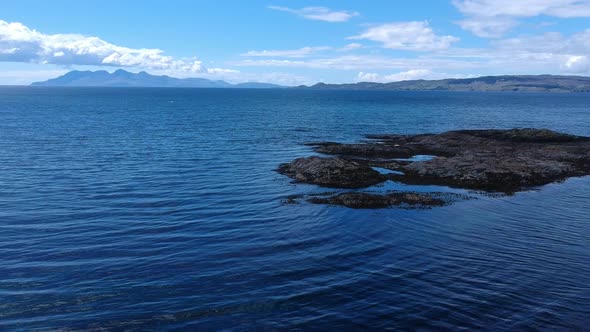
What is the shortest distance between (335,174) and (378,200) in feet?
26.3

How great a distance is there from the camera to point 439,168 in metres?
42.9

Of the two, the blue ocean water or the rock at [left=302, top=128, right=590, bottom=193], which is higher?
the rock at [left=302, top=128, right=590, bottom=193]

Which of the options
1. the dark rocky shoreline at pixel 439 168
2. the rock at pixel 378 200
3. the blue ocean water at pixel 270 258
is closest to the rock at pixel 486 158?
the dark rocky shoreline at pixel 439 168

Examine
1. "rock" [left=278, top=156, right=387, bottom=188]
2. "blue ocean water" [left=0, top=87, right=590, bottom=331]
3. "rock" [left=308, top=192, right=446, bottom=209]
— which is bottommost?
"blue ocean water" [left=0, top=87, right=590, bottom=331]

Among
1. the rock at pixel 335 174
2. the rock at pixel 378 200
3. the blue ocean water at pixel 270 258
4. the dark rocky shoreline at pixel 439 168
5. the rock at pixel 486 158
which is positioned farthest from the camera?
the rock at pixel 486 158

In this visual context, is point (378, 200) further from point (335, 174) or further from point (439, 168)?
point (439, 168)

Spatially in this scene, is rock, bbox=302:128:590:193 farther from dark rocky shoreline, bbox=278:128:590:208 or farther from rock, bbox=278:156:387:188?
rock, bbox=278:156:387:188

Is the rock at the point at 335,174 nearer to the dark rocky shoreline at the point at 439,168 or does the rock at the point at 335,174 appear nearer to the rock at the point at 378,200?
the dark rocky shoreline at the point at 439,168

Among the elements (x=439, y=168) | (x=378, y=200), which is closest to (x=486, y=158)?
(x=439, y=168)

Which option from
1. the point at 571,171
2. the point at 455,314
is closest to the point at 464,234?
the point at 455,314

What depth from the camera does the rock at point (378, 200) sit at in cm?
3250

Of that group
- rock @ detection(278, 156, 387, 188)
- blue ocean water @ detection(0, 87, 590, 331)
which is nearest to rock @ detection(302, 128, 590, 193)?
rock @ detection(278, 156, 387, 188)

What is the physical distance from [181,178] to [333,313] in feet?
95.3

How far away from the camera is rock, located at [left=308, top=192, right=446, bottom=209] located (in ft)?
107
